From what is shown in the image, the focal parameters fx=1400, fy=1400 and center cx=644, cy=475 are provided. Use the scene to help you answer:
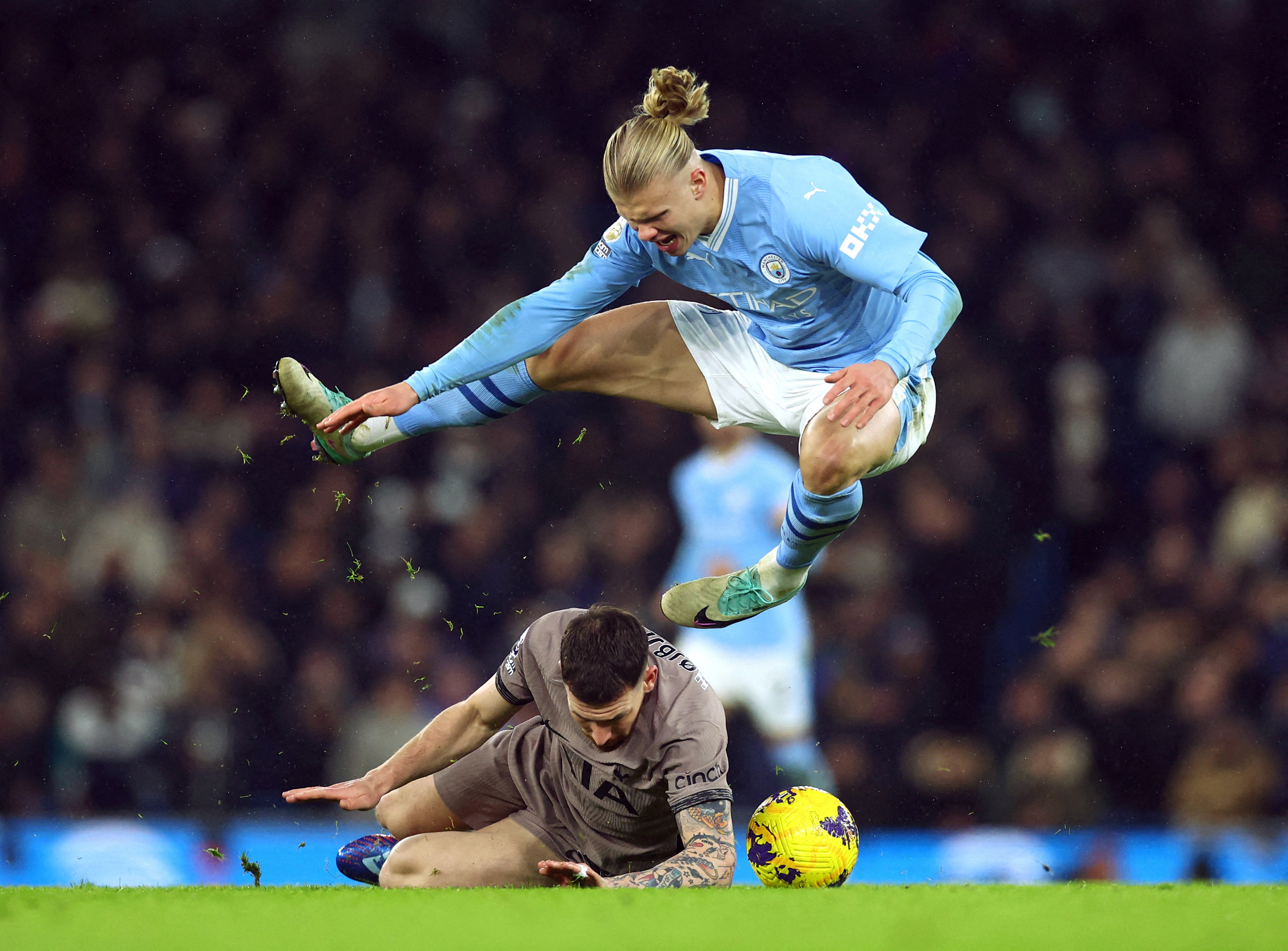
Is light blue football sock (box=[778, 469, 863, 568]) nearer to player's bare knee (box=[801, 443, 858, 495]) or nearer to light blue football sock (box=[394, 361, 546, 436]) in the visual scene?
player's bare knee (box=[801, 443, 858, 495])

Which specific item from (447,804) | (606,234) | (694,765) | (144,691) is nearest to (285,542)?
(144,691)

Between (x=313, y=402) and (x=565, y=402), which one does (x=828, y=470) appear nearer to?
(x=313, y=402)

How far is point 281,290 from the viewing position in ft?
18.6

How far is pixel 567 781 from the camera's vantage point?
3.27 metres

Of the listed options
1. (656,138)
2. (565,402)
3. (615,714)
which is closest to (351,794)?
(615,714)

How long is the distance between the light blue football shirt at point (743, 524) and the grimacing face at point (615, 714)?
1958mm

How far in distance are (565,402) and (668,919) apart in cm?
339

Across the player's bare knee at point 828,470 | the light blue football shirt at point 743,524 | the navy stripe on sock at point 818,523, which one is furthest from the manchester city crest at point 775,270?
the light blue football shirt at point 743,524

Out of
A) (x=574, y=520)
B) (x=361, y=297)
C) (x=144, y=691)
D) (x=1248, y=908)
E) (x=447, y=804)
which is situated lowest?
(x=1248, y=908)

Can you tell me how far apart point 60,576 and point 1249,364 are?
4.82 metres

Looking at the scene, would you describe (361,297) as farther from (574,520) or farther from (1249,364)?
(1249,364)

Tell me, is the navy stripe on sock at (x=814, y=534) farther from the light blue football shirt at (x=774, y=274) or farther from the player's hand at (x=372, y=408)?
the player's hand at (x=372, y=408)

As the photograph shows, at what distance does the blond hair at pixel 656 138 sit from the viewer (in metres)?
2.94

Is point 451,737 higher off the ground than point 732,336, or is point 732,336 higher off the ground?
point 732,336
